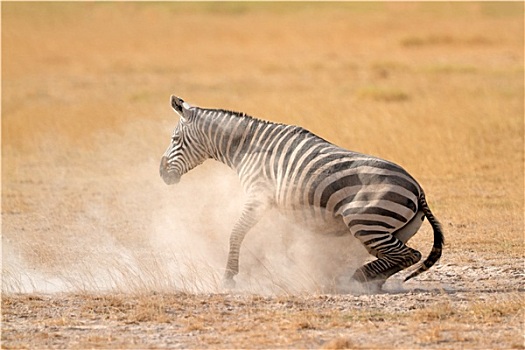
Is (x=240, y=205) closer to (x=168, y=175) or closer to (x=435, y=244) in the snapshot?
(x=168, y=175)

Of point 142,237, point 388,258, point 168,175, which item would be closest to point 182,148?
point 168,175

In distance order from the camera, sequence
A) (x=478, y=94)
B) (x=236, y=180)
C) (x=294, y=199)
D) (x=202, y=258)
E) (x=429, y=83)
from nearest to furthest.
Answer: (x=294, y=199)
(x=202, y=258)
(x=236, y=180)
(x=478, y=94)
(x=429, y=83)

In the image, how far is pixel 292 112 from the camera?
62.2ft

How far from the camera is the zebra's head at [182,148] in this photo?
829 cm

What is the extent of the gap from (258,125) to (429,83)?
52.8 feet

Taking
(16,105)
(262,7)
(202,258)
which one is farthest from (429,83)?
(262,7)

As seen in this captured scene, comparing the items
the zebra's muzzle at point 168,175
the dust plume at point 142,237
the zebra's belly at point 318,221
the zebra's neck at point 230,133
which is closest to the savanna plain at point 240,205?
the dust plume at point 142,237

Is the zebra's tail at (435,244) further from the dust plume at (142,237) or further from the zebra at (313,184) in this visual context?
the dust plume at (142,237)

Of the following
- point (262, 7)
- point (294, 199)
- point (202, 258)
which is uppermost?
point (262, 7)

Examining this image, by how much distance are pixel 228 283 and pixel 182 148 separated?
138 centimetres

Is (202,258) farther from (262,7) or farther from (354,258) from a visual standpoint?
(262,7)

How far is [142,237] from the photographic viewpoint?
10.0 metres

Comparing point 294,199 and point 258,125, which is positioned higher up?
point 258,125

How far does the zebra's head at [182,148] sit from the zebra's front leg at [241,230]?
0.93 m
